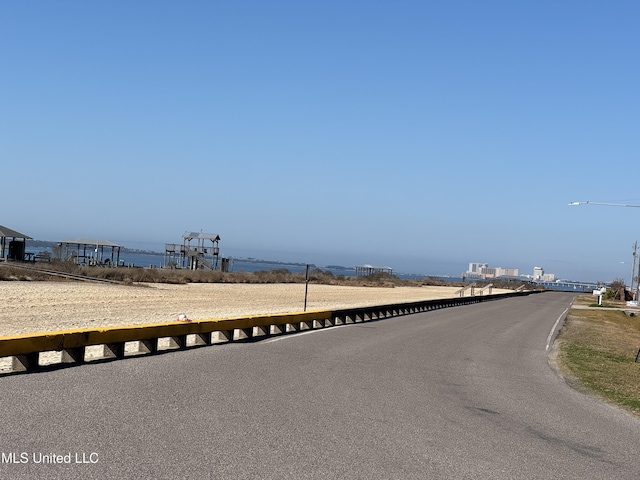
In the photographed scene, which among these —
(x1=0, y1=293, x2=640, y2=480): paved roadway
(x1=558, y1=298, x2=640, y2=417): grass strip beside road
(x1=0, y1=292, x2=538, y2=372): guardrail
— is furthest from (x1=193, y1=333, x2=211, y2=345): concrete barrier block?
(x1=558, y1=298, x2=640, y2=417): grass strip beside road

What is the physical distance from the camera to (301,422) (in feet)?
28.5

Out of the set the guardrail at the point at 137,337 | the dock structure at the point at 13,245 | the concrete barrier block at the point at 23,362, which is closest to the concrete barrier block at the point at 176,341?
the guardrail at the point at 137,337

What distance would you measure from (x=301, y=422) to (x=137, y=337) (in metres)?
5.64

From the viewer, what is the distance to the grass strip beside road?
14484 mm

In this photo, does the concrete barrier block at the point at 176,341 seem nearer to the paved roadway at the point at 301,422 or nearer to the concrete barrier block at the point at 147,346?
the paved roadway at the point at 301,422

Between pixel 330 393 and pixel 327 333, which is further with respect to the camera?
pixel 327 333

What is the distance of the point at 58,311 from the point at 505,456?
74.0ft

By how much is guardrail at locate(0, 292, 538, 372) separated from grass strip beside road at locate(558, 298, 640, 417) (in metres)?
7.05

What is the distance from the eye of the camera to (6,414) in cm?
804

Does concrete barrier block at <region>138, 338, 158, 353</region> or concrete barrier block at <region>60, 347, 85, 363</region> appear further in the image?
concrete barrier block at <region>138, 338, 158, 353</region>

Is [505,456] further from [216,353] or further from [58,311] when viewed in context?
[58,311]

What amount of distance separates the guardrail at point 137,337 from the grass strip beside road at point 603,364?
7.05 metres

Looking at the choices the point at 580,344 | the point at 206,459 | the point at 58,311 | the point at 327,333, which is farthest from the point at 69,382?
the point at 580,344

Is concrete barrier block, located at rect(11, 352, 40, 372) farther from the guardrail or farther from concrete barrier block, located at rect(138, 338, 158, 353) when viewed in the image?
concrete barrier block, located at rect(138, 338, 158, 353)
